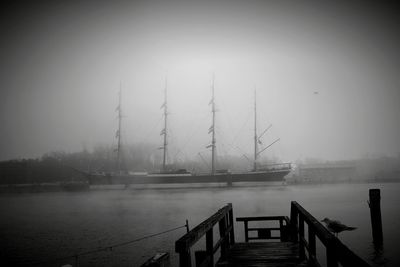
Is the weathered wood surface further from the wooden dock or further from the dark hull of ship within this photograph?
the dark hull of ship

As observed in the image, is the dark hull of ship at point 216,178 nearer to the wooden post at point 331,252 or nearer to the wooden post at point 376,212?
the wooden post at point 376,212

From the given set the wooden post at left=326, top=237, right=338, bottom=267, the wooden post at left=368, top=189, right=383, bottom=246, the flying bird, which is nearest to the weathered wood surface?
the wooden post at left=326, top=237, right=338, bottom=267

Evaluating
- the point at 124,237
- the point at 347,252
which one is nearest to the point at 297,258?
the point at 347,252

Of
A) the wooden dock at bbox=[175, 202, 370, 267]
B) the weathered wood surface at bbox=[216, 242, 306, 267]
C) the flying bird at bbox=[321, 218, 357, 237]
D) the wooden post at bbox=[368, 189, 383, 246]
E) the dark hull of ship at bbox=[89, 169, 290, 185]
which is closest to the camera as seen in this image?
the wooden dock at bbox=[175, 202, 370, 267]

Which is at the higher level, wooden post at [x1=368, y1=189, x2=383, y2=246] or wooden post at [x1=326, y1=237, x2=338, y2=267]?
wooden post at [x1=326, y1=237, x2=338, y2=267]

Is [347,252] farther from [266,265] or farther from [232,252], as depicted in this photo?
[232,252]

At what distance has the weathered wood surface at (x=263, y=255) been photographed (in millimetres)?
6422

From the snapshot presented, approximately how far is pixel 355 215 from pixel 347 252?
34992mm

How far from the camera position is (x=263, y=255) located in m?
7.24

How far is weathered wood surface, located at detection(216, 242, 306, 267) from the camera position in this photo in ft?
21.1

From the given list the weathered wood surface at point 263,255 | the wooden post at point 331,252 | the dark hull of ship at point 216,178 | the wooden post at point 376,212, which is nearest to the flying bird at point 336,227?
the wooden post at point 376,212

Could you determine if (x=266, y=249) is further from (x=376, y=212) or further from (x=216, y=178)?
(x=216, y=178)

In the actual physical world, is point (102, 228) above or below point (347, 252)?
below

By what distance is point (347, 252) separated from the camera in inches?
105
